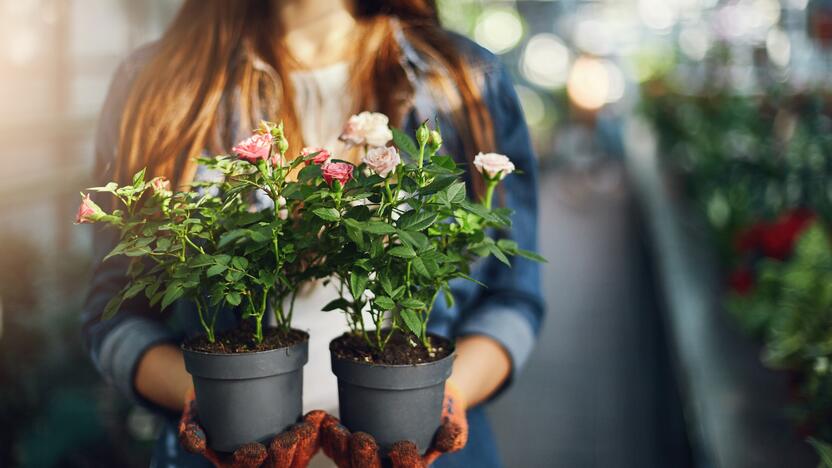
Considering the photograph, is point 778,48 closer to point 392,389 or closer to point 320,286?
point 320,286

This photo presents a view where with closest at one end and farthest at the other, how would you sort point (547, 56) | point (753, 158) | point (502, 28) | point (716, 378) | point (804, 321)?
1. point (804, 321)
2. point (716, 378)
3. point (753, 158)
4. point (502, 28)
5. point (547, 56)

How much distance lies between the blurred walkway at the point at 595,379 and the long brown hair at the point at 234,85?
2125 mm

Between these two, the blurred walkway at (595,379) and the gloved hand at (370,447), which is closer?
the gloved hand at (370,447)

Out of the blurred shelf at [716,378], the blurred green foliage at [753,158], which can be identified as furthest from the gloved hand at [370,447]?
the blurred green foliage at [753,158]

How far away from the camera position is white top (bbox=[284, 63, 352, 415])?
1.33 m

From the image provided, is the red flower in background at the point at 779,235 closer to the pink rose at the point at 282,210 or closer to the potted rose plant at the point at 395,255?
the potted rose plant at the point at 395,255

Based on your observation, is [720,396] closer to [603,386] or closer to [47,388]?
[603,386]

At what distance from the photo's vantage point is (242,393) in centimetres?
102

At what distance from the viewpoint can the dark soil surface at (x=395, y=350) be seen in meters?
1.06

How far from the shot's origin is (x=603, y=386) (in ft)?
13.1

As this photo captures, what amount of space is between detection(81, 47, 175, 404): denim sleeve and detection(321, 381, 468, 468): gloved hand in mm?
409

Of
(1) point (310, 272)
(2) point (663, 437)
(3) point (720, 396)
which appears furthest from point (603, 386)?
(1) point (310, 272)

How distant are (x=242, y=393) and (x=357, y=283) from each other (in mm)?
192

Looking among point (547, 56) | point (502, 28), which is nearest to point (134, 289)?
point (502, 28)
